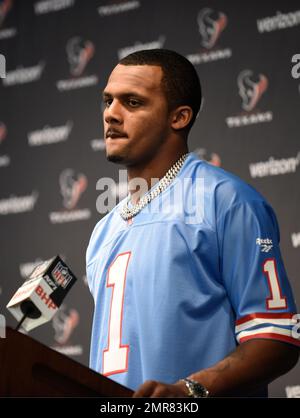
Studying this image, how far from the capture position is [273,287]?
168 centimetres

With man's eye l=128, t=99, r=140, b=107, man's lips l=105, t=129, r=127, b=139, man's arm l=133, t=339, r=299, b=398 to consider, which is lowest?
man's arm l=133, t=339, r=299, b=398

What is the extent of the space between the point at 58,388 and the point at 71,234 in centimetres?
321

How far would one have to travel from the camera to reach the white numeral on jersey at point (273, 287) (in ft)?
5.44

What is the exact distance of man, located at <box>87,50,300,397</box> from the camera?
1626 millimetres

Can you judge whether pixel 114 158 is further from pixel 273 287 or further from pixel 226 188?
pixel 273 287

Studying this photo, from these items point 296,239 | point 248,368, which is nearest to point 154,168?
point 248,368

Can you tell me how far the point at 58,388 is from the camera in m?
1.29

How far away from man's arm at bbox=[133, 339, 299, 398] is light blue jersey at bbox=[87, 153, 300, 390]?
0.03 metres

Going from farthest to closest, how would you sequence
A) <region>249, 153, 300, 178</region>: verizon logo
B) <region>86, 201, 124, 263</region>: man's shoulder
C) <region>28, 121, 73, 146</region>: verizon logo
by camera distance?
<region>28, 121, 73, 146</region>: verizon logo → <region>249, 153, 300, 178</region>: verizon logo → <region>86, 201, 124, 263</region>: man's shoulder

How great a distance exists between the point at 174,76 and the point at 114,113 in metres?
0.21

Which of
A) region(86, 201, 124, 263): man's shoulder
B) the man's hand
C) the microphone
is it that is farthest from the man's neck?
the man's hand

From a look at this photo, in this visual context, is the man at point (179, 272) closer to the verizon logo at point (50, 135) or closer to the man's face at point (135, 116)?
the man's face at point (135, 116)

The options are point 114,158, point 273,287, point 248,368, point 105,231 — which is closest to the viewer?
point 248,368

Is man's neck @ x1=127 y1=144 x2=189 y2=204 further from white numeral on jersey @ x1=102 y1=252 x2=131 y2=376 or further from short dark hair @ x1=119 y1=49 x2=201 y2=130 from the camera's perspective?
white numeral on jersey @ x1=102 y1=252 x2=131 y2=376
